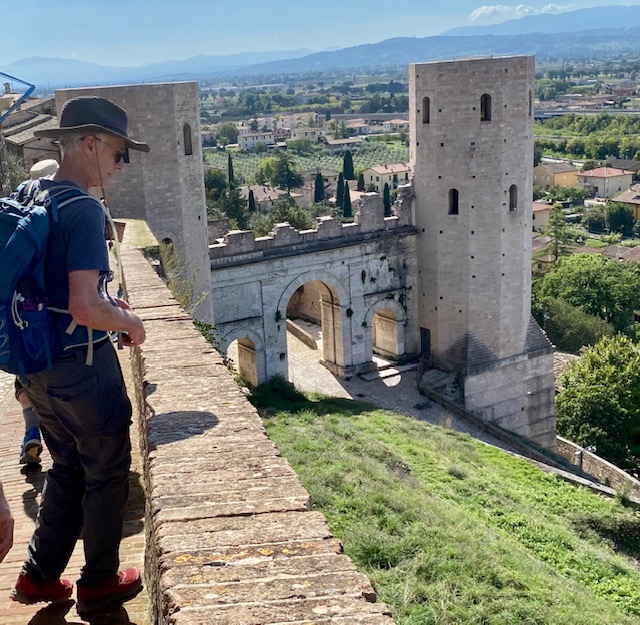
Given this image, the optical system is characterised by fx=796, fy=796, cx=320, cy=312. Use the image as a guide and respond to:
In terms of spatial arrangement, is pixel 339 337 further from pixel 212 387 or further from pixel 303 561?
pixel 303 561

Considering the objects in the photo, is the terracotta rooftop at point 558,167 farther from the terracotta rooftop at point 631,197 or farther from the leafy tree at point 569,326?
the leafy tree at point 569,326

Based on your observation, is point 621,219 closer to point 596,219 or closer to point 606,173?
point 596,219

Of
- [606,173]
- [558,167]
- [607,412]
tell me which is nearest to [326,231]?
[607,412]

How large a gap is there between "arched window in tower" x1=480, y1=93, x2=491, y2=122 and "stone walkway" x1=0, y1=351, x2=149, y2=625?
623 inches

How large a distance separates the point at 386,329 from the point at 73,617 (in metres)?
20.2

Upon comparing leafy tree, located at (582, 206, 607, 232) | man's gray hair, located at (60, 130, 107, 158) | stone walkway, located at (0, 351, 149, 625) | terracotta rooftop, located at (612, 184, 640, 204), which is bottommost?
leafy tree, located at (582, 206, 607, 232)

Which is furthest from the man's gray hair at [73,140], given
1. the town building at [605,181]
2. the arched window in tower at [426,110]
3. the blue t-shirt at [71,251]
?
the town building at [605,181]

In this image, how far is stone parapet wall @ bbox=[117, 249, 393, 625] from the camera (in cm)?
238

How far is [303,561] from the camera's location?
2613mm

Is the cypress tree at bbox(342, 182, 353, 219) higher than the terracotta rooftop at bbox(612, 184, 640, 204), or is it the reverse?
the cypress tree at bbox(342, 182, 353, 219)

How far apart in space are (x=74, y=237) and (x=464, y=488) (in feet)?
34.1

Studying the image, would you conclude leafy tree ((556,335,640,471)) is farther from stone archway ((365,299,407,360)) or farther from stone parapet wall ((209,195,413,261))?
stone parapet wall ((209,195,413,261))

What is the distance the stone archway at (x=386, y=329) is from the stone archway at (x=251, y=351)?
329 centimetres

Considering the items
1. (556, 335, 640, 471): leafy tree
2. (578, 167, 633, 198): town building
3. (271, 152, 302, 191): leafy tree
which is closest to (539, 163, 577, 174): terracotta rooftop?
(578, 167, 633, 198): town building
